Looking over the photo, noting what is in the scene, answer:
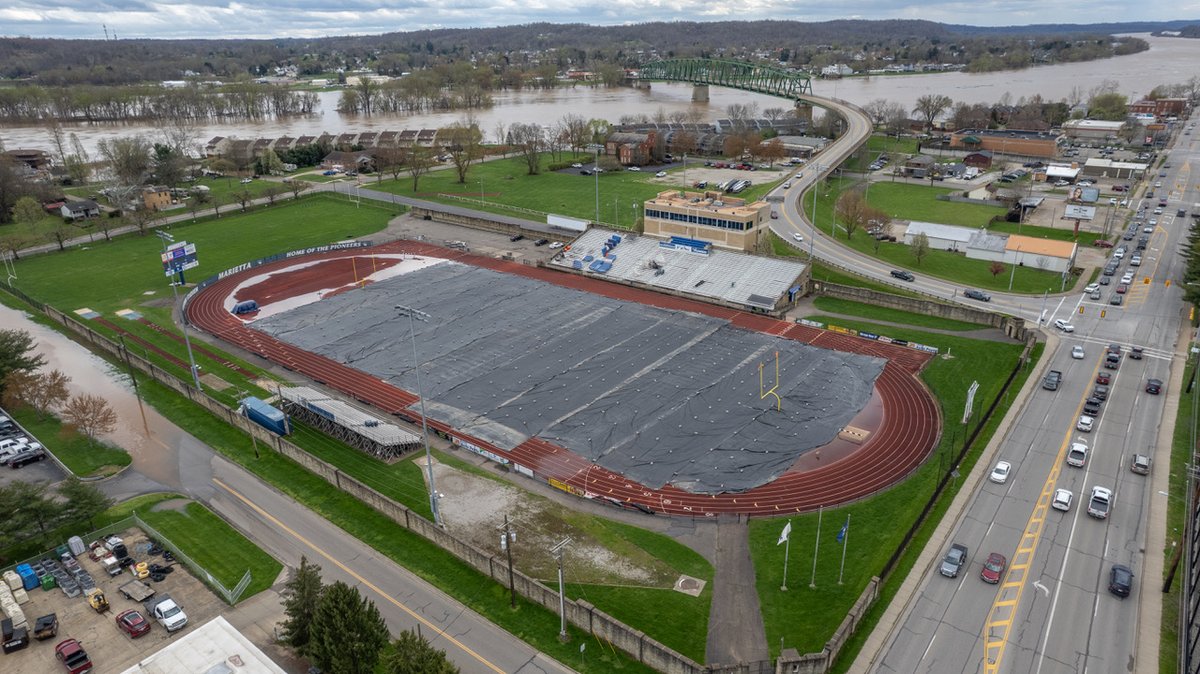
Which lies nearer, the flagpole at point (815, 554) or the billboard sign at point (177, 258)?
the flagpole at point (815, 554)

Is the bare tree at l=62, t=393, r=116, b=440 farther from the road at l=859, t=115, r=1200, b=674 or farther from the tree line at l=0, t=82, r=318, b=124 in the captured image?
the tree line at l=0, t=82, r=318, b=124

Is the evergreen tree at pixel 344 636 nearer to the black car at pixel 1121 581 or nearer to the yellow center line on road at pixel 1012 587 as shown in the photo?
the yellow center line on road at pixel 1012 587

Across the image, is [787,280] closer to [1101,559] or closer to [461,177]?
[1101,559]

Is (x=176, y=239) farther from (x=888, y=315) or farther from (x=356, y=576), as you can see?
(x=888, y=315)

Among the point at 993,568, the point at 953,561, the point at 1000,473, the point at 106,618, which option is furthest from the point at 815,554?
the point at 106,618

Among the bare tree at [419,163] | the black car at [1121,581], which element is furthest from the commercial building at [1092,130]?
the black car at [1121,581]
